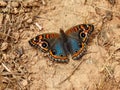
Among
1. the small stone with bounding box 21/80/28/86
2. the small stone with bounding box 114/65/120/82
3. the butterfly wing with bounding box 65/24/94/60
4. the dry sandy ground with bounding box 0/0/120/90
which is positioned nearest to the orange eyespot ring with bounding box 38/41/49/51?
the dry sandy ground with bounding box 0/0/120/90

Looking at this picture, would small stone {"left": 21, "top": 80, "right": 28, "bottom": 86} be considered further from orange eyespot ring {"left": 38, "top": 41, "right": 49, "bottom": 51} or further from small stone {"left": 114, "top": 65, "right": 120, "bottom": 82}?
small stone {"left": 114, "top": 65, "right": 120, "bottom": 82}

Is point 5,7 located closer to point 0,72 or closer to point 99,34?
point 0,72

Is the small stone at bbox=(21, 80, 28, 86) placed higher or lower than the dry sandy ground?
lower

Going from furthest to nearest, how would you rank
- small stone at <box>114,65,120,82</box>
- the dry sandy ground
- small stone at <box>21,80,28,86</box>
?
1. small stone at <box>114,65,120,82</box>
2. the dry sandy ground
3. small stone at <box>21,80,28,86</box>

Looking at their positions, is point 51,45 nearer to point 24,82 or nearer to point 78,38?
point 78,38

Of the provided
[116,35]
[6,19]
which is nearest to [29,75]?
[6,19]

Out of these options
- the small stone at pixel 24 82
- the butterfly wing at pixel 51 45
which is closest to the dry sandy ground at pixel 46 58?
the small stone at pixel 24 82
